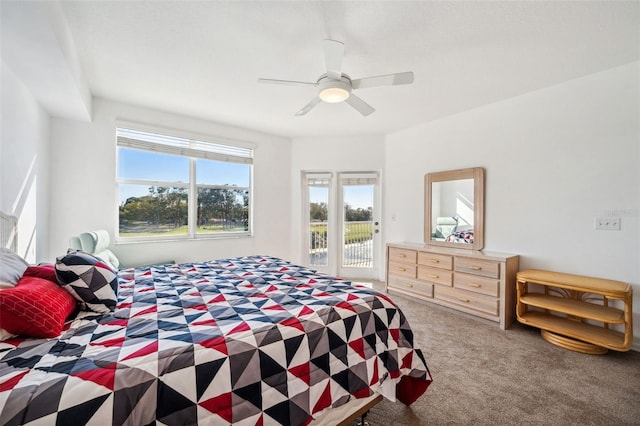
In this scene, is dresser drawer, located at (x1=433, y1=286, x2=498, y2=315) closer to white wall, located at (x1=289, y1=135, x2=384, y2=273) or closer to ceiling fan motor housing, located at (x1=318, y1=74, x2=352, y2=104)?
white wall, located at (x1=289, y1=135, x2=384, y2=273)

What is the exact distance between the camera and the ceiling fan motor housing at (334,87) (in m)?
2.15

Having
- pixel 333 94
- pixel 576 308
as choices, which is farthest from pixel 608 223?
pixel 333 94

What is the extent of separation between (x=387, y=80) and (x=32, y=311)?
2393 millimetres

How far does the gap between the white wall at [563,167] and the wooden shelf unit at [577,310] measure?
0.73ft

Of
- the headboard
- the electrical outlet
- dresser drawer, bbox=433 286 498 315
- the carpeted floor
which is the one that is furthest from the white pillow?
the electrical outlet

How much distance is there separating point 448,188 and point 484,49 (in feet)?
6.13

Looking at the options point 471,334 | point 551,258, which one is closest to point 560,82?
point 551,258

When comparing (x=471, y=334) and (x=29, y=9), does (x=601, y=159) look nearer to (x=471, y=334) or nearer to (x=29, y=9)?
(x=471, y=334)

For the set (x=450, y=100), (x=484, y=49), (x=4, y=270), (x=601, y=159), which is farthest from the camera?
(x=450, y=100)

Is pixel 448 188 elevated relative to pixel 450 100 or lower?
lower

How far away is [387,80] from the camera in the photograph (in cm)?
205

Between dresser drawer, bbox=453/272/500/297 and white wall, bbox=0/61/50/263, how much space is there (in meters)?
4.22

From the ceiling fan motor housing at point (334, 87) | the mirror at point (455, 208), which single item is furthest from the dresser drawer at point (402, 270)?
the ceiling fan motor housing at point (334, 87)

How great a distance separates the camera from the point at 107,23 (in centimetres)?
192
